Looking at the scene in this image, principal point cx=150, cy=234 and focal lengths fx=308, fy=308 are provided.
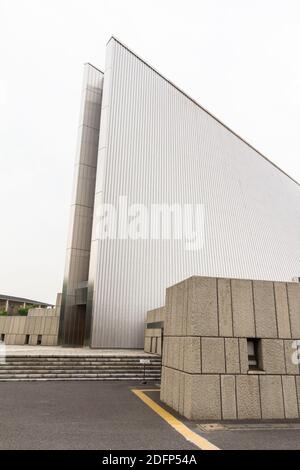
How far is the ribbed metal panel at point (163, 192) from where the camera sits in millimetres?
22000

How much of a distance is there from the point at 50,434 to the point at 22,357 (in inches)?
341

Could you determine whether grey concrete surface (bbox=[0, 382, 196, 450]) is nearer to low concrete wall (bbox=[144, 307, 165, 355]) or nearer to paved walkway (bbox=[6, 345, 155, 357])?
paved walkway (bbox=[6, 345, 155, 357])

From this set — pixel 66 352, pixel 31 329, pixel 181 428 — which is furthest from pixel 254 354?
pixel 31 329

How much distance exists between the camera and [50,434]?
5332 millimetres

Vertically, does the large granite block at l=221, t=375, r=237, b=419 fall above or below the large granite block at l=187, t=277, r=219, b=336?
below

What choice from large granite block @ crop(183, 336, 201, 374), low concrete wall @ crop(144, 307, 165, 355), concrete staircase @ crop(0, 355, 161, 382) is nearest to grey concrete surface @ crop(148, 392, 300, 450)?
large granite block @ crop(183, 336, 201, 374)

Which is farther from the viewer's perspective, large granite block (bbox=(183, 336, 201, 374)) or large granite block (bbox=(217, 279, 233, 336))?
large granite block (bbox=(217, 279, 233, 336))

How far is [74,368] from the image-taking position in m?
12.8

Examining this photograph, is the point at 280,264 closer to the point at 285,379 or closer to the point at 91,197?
the point at 91,197

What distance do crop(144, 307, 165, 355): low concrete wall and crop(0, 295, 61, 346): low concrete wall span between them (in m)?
12.6

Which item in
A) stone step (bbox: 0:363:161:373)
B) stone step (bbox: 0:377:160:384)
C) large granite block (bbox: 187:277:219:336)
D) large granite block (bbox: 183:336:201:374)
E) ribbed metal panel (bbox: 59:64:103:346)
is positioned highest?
ribbed metal panel (bbox: 59:64:103:346)

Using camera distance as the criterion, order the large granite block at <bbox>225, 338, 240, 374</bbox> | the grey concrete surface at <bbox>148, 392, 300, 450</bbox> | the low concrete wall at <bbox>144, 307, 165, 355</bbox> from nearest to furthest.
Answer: the grey concrete surface at <bbox>148, 392, 300, 450</bbox>
the large granite block at <bbox>225, 338, 240, 374</bbox>
the low concrete wall at <bbox>144, 307, 165, 355</bbox>

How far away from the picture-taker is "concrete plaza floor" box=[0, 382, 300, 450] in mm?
4957
